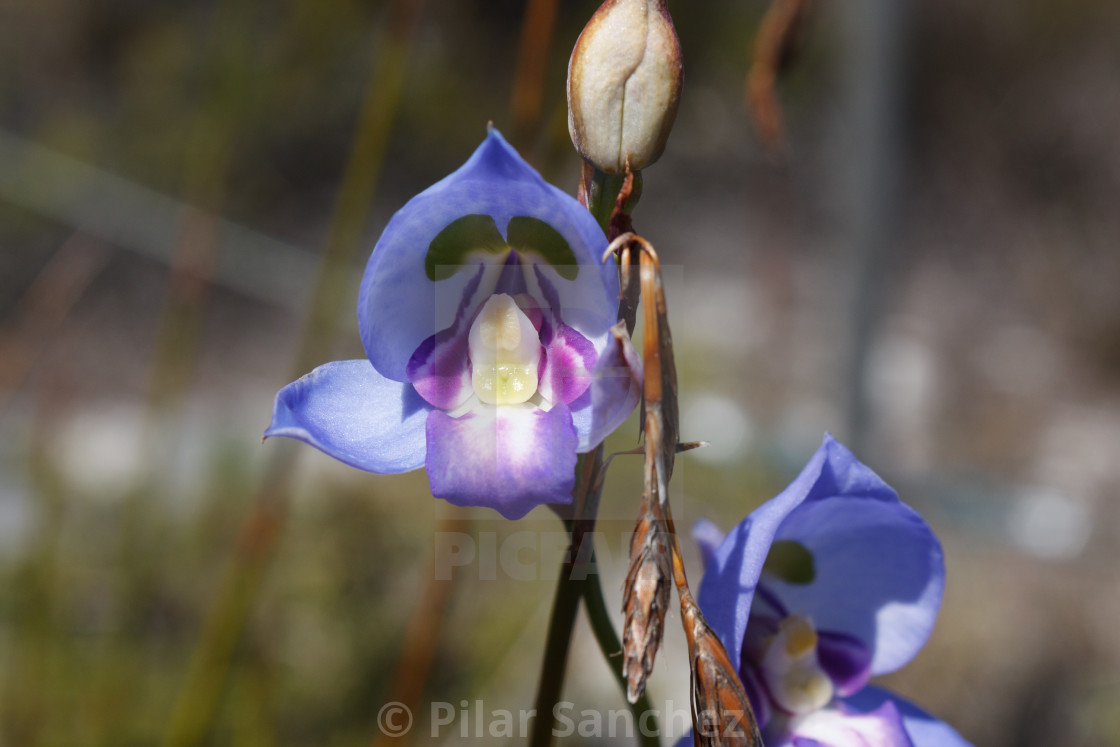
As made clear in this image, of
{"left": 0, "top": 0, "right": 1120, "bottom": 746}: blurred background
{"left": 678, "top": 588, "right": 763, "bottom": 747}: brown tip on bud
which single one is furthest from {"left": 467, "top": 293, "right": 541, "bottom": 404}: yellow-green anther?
{"left": 0, "top": 0, "right": 1120, "bottom": 746}: blurred background

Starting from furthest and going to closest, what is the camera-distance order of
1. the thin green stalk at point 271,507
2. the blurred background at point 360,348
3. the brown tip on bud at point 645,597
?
the blurred background at point 360,348
the thin green stalk at point 271,507
the brown tip on bud at point 645,597

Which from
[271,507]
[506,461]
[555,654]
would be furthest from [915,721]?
[271,507]

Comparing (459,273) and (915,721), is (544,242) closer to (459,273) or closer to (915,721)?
(459,273)

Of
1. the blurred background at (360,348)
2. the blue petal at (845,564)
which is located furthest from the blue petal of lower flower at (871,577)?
the blurred background at (360,348)

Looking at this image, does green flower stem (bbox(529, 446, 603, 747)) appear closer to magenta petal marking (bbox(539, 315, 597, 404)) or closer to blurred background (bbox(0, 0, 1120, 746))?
magenta petal marking (bbox(539, 315, 597, 404))

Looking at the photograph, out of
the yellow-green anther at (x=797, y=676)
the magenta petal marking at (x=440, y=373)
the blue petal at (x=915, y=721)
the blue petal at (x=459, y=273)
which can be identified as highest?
the blue petal at (x=459, y=273)

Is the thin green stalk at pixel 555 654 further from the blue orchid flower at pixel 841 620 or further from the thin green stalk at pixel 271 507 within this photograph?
the thin green stalk at pixel 271 507
